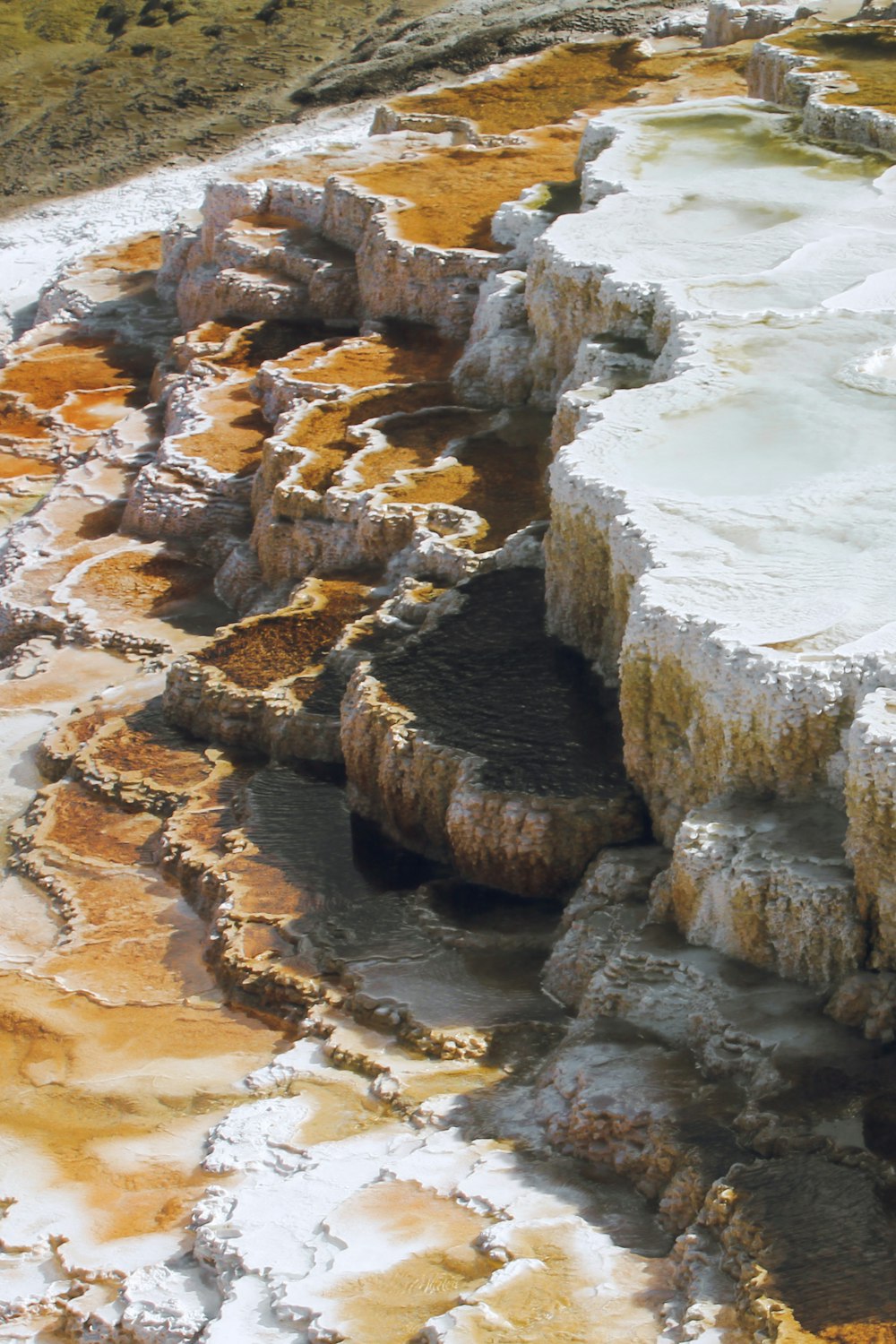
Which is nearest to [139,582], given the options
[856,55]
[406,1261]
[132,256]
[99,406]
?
[99,406]

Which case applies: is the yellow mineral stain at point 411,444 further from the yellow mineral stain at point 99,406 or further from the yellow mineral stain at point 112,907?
the yellow mineral stain at point 99,406

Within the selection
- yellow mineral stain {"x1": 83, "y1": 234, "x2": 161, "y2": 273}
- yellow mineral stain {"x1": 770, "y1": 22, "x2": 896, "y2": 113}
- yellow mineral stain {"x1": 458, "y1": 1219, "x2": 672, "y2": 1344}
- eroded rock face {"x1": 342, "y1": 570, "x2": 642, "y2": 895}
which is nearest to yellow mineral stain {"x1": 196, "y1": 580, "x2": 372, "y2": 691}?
eroded rock face {"x1": 342, "y1": 570, "x2": 642, "y2": 895}

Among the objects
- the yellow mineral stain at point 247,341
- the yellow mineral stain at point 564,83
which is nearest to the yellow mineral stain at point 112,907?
the yellow mineral stain at point 247,341

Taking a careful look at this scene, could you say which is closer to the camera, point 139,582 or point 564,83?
point 139,582

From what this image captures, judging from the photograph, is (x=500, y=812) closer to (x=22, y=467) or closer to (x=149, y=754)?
(x=149, y=754)

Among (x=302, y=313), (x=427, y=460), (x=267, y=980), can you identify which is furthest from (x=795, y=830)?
(x=302, y=313)

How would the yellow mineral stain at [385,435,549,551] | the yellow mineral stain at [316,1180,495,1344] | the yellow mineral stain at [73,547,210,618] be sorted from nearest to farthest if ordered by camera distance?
the yellow mineral stain at [316,1180,495,1344] → the yellow mineral stain at [385,435,549,551] → the yellow mineral stain at [73,547,210,618]

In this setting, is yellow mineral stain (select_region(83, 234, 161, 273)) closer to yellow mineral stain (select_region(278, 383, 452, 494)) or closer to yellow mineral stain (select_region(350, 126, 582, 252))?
yellow mineral stain (select_region(350, 126, 582, 252))
